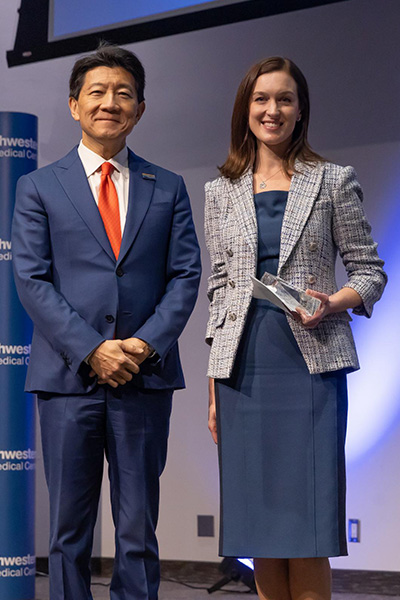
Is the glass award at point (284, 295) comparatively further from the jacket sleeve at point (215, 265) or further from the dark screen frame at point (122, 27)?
the dark screen frame at point (122, 27)

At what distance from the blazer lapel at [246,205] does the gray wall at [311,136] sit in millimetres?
1953

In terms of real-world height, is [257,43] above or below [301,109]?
above

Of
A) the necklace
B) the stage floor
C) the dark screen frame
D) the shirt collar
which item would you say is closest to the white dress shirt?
the shirt collar

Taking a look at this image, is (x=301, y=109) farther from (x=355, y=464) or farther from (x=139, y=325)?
(x=355, y=464)

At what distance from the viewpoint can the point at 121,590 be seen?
237cm

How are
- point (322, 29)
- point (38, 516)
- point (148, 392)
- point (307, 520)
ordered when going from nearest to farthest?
point (307, 520), point (148, 392), point (322, 29), point (38, 516)

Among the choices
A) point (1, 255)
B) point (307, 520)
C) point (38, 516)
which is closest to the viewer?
point (307, 520)

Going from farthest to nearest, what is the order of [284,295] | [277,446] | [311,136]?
1. [311,136]
2. [277,446]
3. [284,295]

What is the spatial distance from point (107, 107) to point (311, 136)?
215 cm

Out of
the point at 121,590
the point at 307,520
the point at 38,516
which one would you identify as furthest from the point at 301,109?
the point at 38,516

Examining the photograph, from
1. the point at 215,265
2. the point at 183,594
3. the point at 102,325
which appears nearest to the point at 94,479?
the point at 102,325

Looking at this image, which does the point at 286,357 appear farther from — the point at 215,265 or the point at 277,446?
the point at 215,265

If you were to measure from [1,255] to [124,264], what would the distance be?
1872 millimetres

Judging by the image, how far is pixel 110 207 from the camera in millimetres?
2523
